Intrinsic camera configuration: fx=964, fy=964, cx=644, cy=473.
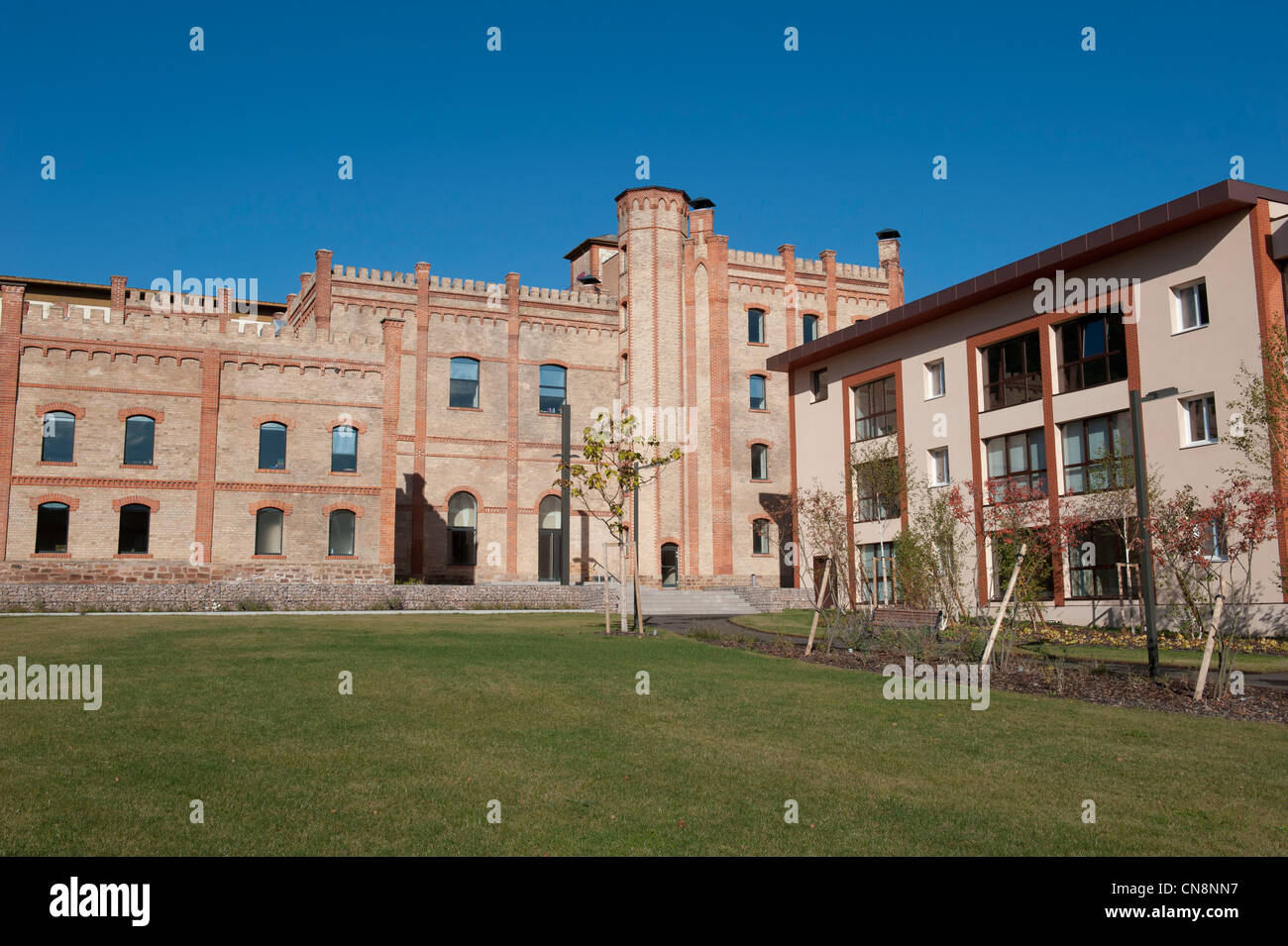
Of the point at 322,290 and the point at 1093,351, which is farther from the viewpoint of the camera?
the point at 322,290

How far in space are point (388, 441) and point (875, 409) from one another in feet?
53.9

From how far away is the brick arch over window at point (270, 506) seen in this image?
30.3 metres

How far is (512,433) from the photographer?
39250 millimetres

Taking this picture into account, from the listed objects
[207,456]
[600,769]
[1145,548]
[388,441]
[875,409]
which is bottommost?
[600,769]

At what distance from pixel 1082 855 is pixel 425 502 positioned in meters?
33.7

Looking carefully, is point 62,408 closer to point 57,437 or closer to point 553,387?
point 57,437

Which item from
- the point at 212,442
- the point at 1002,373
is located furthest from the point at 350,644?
the point at 1002,373
